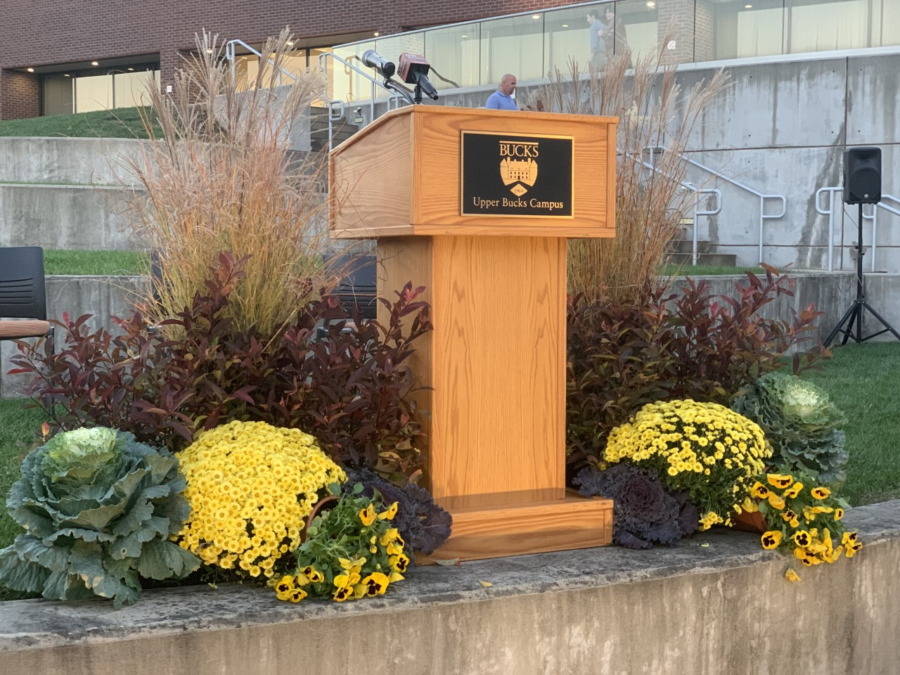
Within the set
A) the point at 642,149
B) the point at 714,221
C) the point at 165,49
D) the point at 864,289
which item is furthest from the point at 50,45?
the point at 642,149

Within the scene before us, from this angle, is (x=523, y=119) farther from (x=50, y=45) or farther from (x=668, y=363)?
(x=50, y=45)

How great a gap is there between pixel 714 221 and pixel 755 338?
29.3 ft

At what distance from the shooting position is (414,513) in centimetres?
248

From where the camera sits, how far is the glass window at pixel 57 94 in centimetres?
2373

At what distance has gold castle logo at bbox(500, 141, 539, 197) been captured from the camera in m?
2.64

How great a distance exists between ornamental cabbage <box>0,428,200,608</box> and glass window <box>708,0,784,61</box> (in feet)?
35.3

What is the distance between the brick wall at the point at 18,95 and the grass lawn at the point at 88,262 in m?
15.8

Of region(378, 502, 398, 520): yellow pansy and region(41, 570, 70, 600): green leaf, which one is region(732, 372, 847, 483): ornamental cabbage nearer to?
region(378, 502, 398, 520): yellow pansy

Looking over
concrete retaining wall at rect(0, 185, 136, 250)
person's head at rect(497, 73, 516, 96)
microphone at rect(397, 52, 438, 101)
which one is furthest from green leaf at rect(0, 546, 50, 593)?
concrete retaining wall at rect(0, 185, 136, 250)

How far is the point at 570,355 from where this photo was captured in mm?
3236

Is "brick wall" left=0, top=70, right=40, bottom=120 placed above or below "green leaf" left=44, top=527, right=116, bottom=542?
above

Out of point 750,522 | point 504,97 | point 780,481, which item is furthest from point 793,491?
point 504,97

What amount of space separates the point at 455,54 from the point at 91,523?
12391mm

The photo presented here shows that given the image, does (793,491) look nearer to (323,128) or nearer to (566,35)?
(566,35)
